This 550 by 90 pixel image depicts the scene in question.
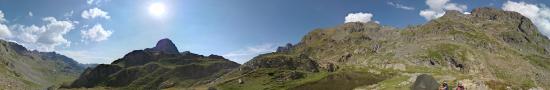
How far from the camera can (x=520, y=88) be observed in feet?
618

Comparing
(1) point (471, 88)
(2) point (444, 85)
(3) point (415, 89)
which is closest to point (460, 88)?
(2) point (444, 85)

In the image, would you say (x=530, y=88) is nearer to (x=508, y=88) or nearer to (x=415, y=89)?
(x=508, y=88)

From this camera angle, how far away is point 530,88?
196m

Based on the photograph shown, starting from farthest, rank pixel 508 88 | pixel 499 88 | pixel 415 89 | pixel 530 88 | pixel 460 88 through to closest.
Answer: pixel 530 88 < pixel 499 88 < pixel 508 88 < pixel 415 89 < pixel 460 88

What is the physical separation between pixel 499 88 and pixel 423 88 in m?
156

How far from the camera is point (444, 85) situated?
1537 inches

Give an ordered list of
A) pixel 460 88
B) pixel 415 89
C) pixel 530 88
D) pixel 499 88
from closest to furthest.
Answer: pixel 460 88 < pixel 415 89 < pixel 499 88 < pixel 530 88

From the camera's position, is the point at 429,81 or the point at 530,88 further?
the point at 530,88

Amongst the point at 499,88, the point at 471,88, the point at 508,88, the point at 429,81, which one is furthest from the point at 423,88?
the point at 471,88

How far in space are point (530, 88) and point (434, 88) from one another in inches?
6808

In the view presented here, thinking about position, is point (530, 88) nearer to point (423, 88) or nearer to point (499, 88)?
point (499, 88)

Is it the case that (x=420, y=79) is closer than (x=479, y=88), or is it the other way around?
(x=420, y=79)

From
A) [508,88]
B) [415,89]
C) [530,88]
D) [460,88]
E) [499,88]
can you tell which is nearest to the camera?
[460,88]

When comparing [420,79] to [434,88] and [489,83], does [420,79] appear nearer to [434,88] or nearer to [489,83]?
[434,88]
